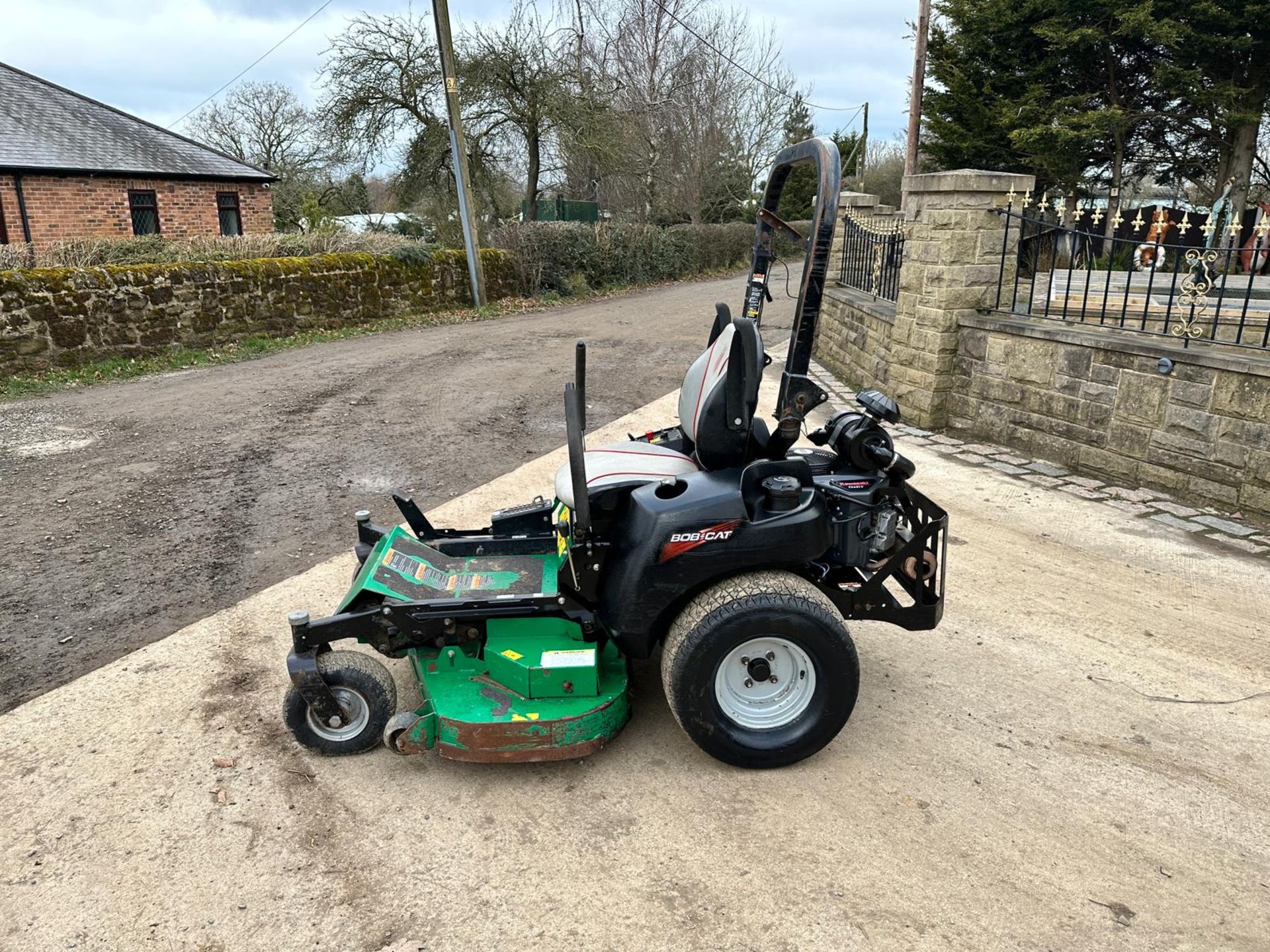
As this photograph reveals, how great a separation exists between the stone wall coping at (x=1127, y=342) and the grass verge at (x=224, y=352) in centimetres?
944

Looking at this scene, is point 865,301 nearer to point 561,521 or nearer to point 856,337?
point 856,337

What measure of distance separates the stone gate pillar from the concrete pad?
396cm

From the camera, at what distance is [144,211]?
2070 centimetres

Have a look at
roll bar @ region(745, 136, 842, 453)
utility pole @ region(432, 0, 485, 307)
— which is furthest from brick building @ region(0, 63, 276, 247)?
roll bar @ region(745, 136, 842, 453)

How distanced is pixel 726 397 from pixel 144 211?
22.1 metres

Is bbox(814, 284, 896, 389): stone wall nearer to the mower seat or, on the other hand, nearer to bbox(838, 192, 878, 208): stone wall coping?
bbox(838, 192, 878, 208): stone wall coping

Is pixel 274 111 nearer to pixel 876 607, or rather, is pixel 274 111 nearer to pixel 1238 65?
pixel 1238 65

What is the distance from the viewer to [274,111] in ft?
120

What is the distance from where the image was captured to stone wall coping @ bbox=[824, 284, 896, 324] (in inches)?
350

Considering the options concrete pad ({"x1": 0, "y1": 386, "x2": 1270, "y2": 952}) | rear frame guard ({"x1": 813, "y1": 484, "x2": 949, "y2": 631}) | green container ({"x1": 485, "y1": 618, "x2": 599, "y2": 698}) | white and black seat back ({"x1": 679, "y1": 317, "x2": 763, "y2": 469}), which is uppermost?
white and black seat back ({"x1": 679, "y1": 317, "x2": 763, "y2": 469})

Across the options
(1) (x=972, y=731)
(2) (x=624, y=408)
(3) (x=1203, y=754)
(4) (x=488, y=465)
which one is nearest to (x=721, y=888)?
(1) (x=972, y=731)

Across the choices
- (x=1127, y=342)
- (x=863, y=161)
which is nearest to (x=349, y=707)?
(x=1127, y=342)

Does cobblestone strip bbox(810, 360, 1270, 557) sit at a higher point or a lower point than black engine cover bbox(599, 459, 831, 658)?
lower

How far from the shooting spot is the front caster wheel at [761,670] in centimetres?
294
